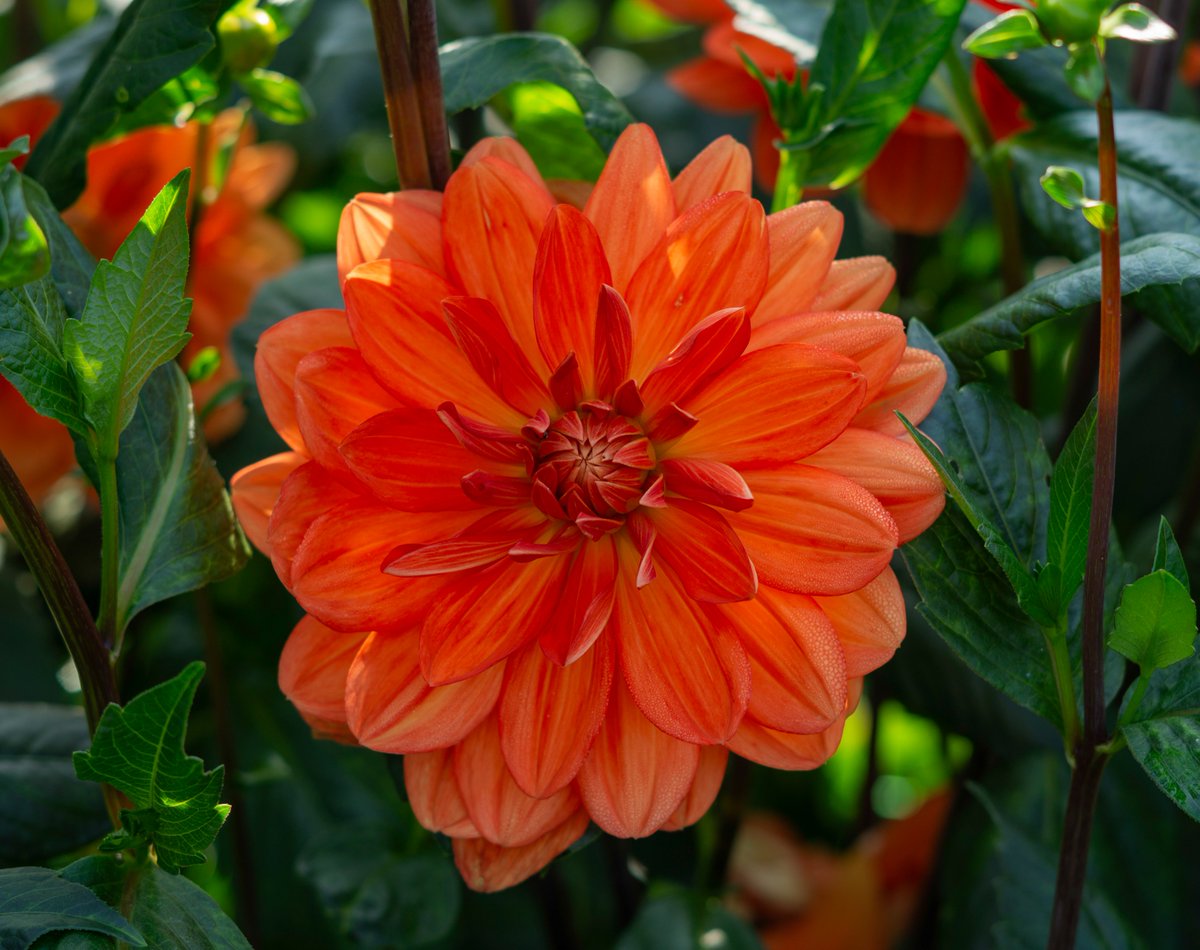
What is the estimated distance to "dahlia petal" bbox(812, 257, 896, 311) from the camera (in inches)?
22.0

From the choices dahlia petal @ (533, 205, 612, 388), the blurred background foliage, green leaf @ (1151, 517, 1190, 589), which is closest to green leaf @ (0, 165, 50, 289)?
dahlia petal @ (533, 205, 612, 388)

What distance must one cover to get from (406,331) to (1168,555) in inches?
12.6

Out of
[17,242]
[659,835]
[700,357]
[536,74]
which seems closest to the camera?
[17,242]

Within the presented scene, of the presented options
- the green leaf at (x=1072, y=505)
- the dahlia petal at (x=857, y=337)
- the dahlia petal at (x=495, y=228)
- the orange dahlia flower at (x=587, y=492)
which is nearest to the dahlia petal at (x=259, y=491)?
the orange dahlia flower at (x=587, y=492)

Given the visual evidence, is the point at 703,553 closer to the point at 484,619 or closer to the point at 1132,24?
the point at 484,619

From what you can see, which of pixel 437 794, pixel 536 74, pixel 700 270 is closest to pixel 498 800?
pixel 437 794

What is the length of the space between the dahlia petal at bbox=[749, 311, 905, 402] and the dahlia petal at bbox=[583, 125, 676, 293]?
0.22ft

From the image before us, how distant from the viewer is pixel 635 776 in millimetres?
529

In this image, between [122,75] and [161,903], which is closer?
[161,903]

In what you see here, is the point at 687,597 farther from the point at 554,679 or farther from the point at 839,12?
the point at 839,12

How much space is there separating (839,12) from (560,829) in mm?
417

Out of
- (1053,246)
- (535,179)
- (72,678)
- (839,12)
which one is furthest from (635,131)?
(72,678)

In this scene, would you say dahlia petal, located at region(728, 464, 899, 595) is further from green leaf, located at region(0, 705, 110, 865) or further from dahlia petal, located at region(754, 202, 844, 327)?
green leaf, located at region(0, 705, 110, 865)

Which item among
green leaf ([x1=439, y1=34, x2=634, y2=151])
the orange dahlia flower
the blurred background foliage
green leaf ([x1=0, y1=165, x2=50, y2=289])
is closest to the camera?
green leaf ([x1=0, y1=165, x2=50, y2=289])
